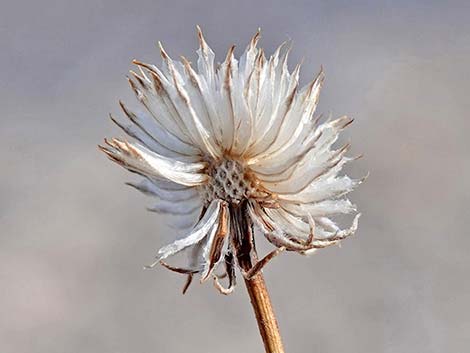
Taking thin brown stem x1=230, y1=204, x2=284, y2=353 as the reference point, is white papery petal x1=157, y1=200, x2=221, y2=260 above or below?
above

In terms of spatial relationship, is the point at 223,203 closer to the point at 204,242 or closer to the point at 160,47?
the point at 204,242

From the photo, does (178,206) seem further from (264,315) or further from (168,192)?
(264,315)

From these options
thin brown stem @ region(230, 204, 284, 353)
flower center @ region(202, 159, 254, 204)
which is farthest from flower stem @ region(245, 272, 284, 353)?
flower center @ region(202, 159, 254, 204)

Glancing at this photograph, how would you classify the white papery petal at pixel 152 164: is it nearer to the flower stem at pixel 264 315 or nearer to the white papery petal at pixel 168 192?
the white papery petal at pixel 168 192

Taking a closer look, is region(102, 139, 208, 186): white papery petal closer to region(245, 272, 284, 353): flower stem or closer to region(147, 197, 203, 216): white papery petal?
region(147, 197, 203, 216): white papery petal

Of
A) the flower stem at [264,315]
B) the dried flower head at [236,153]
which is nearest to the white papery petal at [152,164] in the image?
the dried flower head at [236,153]

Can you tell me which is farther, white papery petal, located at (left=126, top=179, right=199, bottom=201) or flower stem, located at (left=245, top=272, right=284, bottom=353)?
white papery petal, located at (left=126, top=179, right=199, bottom=201)

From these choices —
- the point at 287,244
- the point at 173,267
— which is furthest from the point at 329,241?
the point at 173,267

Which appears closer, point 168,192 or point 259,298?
point 259,298

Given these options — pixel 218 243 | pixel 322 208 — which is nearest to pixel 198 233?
pixel 218 243
